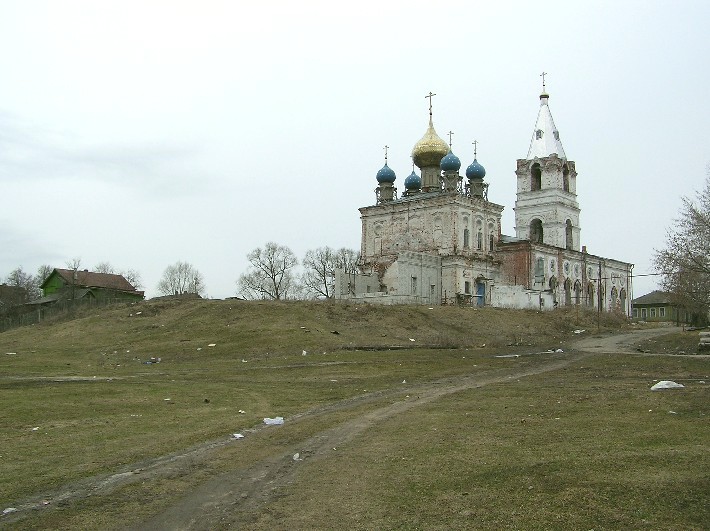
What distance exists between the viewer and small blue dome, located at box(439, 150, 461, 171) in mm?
59438

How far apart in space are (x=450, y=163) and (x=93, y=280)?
3801 cm

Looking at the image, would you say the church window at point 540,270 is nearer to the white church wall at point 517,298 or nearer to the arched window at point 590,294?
the white church wall at point 517,298

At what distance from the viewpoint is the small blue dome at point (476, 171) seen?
62.5 metres

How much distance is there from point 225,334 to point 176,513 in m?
28.5

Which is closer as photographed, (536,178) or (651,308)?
(536,178)

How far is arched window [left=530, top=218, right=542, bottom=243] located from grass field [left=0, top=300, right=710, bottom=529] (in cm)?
3662

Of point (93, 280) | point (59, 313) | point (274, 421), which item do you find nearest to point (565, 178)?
point (59, 313)

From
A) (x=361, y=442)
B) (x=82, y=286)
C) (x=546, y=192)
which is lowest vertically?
(x=361, y=442)

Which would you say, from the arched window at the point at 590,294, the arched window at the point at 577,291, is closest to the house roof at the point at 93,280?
the arched window at the point at 577,291

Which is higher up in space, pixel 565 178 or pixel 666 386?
pixel 565 178

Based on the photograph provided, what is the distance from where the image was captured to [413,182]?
215 ft

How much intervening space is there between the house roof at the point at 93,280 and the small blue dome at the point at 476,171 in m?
35.8

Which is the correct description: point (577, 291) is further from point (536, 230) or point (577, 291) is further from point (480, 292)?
point (480, 292)

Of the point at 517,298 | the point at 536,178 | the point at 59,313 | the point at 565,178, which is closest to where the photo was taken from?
the point at 59,313
